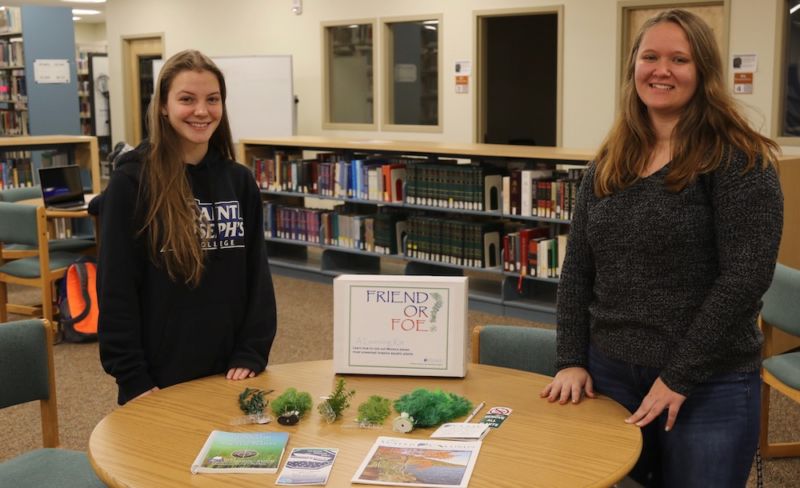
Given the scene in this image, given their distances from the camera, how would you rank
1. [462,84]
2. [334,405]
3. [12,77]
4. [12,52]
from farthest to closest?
[12,77] → [12,52] → [462,84] → [334,405]

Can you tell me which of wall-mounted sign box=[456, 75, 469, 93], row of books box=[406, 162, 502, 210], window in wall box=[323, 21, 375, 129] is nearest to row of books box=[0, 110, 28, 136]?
window in wall box=[323, 21, 375, 129]

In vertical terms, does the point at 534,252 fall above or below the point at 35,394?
below

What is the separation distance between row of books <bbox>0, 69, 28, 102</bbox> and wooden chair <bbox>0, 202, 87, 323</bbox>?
22.3 feet

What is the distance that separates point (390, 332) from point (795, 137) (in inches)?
218

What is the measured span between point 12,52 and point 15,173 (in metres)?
4.89

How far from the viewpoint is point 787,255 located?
16.6 ft

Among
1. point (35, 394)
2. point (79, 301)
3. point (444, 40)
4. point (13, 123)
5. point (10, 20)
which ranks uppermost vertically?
point (10, 20)

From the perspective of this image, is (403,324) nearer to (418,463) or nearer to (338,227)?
(418,463)

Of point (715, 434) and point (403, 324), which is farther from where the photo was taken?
point (403, 324)

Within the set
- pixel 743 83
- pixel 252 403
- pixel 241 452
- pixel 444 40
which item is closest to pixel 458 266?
pixel 743 83

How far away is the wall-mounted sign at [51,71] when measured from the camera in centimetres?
1193

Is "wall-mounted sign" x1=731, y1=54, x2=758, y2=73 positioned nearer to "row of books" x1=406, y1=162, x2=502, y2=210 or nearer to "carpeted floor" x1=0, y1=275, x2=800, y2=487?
"row of books" x1=406, y1=162, x2=502, y2=210

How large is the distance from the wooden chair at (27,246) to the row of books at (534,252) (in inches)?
111

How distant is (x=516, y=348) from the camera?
2.54 m
